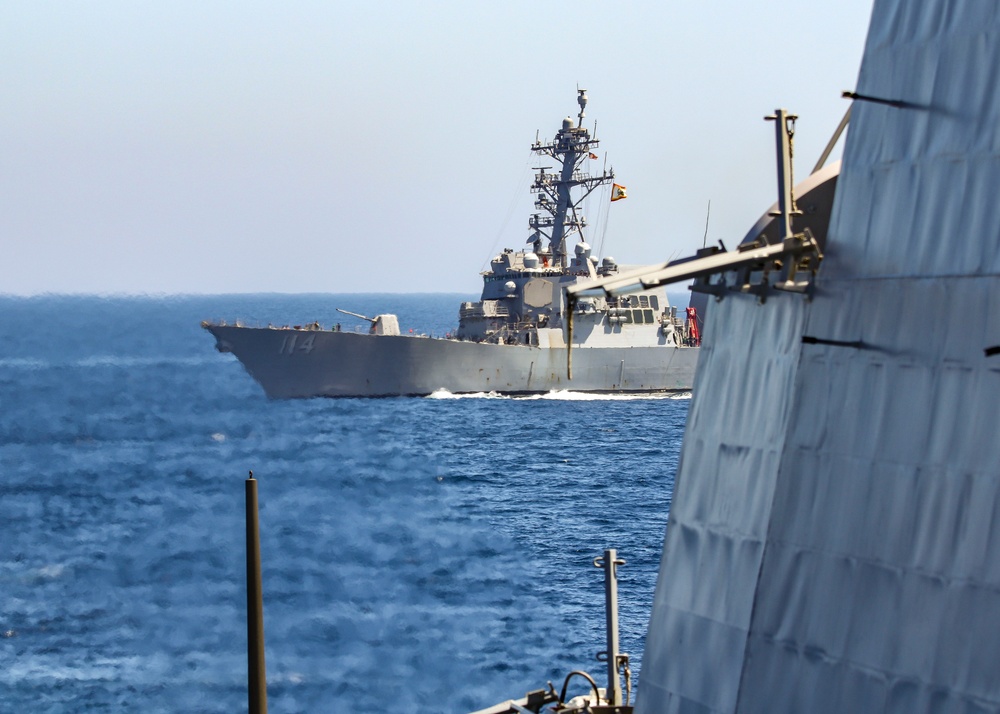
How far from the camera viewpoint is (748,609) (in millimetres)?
5977

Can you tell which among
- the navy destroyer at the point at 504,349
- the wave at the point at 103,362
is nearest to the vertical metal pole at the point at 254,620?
the navy destroyer at the point at 504,349

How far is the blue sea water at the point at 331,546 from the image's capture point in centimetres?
2105

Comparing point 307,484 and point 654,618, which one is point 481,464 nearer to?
point 307,484

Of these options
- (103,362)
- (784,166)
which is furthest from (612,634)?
(103,362)

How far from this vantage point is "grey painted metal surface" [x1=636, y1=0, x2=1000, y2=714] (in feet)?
16.5

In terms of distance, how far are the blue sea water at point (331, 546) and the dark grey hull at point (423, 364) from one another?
42.6 inches

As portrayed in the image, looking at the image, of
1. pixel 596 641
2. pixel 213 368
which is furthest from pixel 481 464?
pixel 213 368

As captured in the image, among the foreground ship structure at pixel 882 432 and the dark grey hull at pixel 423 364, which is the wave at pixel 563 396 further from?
the foreground ship structure at pixel 882 432

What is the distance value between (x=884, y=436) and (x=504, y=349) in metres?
53.5

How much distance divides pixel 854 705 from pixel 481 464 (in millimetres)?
39006

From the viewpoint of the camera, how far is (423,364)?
5906cm

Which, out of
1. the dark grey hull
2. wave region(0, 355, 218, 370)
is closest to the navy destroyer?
the dark grey hull

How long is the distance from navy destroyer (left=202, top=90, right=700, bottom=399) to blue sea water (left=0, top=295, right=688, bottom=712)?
126cm

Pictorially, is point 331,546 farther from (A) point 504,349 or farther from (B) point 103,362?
(B) point 103,362
